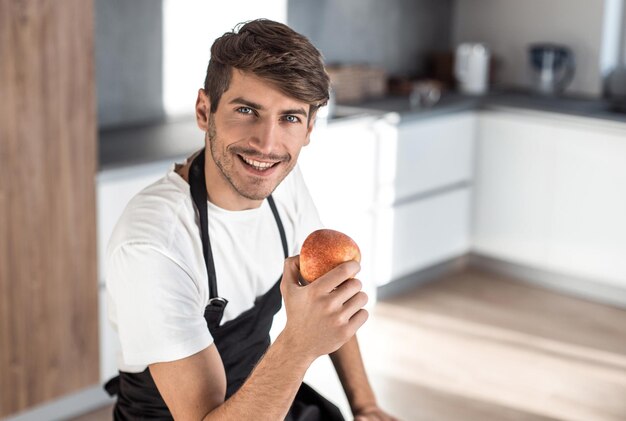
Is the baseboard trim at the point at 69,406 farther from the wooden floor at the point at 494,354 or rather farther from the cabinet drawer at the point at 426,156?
the cabinet drawer at the point at 426,156

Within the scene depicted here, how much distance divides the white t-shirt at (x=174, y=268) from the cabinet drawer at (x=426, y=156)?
7.44 feet

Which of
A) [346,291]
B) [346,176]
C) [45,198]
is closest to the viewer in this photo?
[346,291]

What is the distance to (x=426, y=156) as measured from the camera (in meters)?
4.17

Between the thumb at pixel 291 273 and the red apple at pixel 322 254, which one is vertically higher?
the red apple at pixel 322 254

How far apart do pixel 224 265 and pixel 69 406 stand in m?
1.53

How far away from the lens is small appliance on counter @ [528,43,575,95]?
459cm

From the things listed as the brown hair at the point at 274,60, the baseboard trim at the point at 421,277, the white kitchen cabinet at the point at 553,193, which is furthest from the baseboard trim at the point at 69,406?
the white kitchen cabinet at the point at 553,193

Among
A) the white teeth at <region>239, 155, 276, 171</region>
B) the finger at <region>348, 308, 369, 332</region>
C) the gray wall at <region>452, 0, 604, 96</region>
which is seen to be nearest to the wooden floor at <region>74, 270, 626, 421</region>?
the gray wall at <region>452, 0, 604, 96</region>

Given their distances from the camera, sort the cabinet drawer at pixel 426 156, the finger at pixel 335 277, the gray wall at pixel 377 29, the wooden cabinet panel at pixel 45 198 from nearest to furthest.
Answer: the finger at pixel 335 277, the wooden cabinet panel at pixel 45 198, the cabinet drawer at pixel 426 156, the gray wall at pixel 377 29

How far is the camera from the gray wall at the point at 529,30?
459 cm

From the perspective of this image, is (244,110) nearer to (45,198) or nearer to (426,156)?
(45,198)

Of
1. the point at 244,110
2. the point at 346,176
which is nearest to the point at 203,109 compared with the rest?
the point at 244,110

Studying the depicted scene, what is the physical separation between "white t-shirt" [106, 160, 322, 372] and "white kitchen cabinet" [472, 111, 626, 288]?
8.61ft

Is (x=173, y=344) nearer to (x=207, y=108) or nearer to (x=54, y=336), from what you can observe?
(x=207, y=108)
